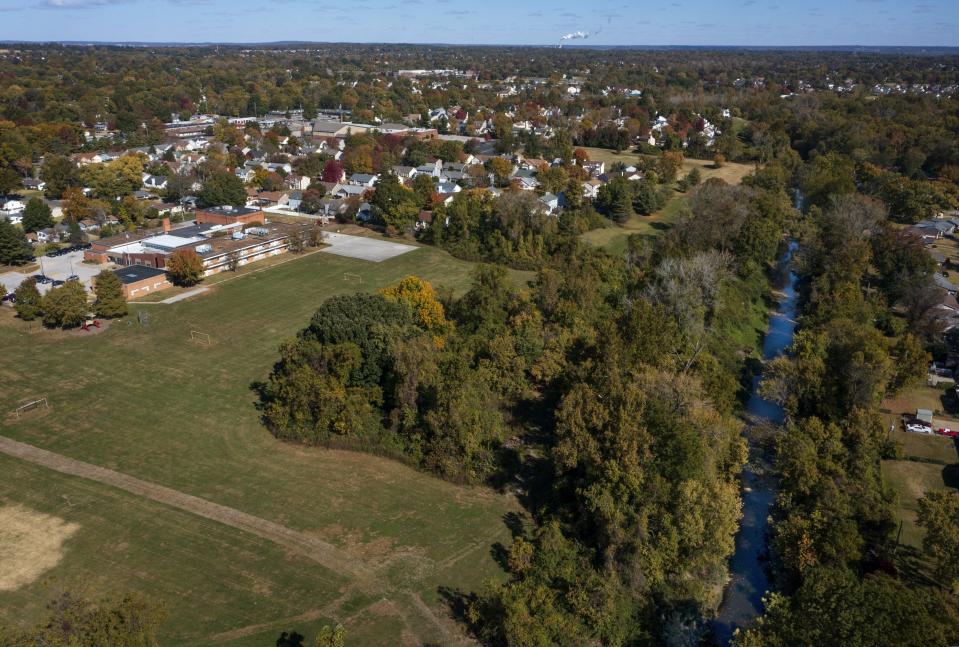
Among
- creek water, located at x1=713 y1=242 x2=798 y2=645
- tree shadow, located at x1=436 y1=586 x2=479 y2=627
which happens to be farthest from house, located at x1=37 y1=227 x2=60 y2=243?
creek water, located at x1=713 y1=242 x2=798 y2=645

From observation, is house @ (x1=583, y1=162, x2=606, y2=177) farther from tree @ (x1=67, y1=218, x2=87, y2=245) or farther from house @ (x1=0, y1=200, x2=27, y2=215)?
house @ (x1=0, y1=200, x2=27, y2=215)

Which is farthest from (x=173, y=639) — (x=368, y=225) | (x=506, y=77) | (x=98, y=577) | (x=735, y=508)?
(x=506, y=77)

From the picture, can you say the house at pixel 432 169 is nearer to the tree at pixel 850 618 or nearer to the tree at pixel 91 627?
the tree at pixel 91 627

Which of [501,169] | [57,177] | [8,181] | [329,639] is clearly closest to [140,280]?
[57,177]

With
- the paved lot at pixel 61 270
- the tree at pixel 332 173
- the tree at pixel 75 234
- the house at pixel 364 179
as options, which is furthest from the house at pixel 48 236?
the house at pixel 364 179

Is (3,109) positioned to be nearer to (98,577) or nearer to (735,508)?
(98,577)

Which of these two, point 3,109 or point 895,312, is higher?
point 3,109

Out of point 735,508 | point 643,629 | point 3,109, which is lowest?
point 643,629
